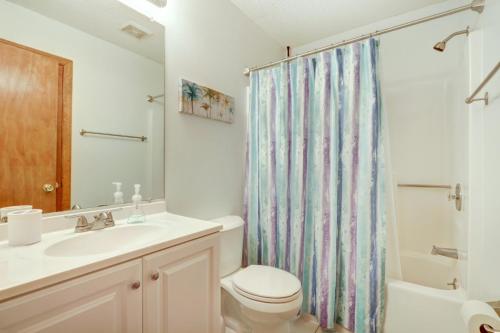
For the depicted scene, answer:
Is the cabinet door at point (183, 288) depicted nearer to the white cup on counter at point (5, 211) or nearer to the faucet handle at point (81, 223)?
the faucet handle at point (81, 223)

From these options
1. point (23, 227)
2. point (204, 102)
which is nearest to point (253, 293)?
point (23, 227)

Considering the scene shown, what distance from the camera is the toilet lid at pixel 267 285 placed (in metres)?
1.21

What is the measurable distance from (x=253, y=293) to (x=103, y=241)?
0.78 metres

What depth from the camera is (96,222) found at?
104 cm

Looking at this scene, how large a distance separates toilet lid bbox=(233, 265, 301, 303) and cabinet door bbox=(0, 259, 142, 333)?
2.04 ft

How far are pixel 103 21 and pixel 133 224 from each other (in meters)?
1.01

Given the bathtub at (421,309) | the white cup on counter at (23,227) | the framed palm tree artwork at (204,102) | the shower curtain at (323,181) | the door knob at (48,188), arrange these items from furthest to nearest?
the framed palm tree artwork at (204,102) < the shower curtain at (323,181) < the bathtub at (421,309) < the door knob at (48,188) < the white cup on counter at (23,227)

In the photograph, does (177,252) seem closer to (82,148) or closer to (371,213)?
(82,148)

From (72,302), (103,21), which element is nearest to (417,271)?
(72,302)

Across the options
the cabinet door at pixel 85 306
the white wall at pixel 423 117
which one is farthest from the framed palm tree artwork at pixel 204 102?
the white wall at pixel 423 117

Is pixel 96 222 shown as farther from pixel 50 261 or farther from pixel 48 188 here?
pixel 50 261

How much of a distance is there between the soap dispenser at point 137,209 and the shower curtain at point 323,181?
847 mm

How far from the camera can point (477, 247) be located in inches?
42.2

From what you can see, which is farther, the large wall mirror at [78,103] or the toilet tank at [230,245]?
the toilet tank at [230,245]
